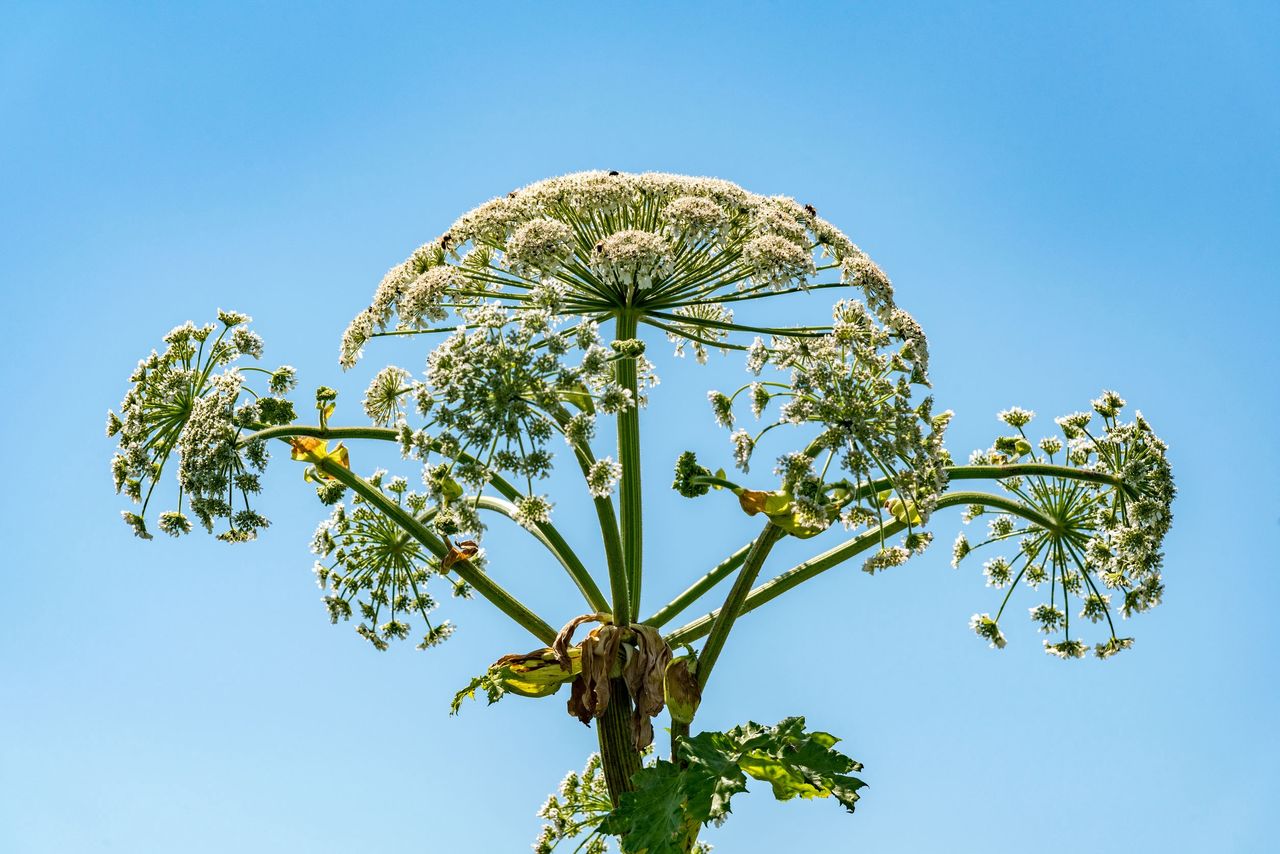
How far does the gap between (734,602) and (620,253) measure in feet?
9.12

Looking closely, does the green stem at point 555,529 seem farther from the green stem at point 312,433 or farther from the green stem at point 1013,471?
the green stem at point 1013,471

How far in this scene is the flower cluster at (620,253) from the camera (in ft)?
32.4

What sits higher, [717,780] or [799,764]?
[799,764]

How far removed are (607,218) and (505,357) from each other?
2.31 meters

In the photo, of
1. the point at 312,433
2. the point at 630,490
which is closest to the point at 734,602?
the point at 630,490

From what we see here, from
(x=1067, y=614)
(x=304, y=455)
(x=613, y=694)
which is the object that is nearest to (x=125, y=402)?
(x=304, y=455)

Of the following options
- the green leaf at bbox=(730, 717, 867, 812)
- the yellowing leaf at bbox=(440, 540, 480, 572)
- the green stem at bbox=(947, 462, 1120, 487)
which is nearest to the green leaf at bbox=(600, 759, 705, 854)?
the green leaf at bbox=(730, 717, 867, 812)

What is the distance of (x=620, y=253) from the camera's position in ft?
31.8

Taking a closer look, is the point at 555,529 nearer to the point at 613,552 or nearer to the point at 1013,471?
the point at 613,552

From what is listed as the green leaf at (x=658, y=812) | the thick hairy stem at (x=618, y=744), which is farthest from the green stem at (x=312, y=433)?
the green leaf at (x=658, y=812)

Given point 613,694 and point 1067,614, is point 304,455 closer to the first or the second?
point 613,694

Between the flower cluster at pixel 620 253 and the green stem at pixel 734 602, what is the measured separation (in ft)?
5.62

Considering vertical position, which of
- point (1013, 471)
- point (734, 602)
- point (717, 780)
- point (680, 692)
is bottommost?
point (717, 780)

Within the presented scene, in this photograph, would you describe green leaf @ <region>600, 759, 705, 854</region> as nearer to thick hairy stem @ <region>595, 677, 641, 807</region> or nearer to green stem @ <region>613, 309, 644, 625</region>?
thick hairy stem @ <region>595, 677, 641, 807</region>
